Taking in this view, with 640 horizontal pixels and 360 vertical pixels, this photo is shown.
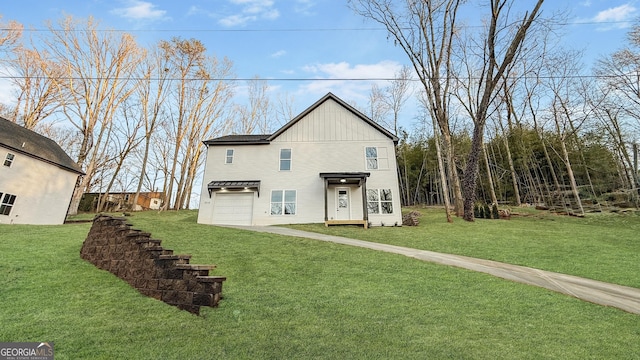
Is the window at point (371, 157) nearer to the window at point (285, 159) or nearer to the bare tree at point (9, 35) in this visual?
the window at point (285, 159)

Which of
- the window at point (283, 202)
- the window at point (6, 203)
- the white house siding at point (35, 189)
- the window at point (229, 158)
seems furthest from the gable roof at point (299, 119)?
the window at point (6, 203)

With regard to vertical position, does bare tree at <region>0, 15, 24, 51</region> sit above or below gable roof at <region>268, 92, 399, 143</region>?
above

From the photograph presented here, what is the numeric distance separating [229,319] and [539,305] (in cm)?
506

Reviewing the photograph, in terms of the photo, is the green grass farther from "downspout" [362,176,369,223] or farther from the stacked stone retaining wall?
"downspout" [362,176,369,223]

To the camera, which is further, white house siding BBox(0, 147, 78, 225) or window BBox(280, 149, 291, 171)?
window BBox(280, 149, 291, 171)

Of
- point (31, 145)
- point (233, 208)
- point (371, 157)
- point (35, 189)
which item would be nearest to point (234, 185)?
point (233, 208)

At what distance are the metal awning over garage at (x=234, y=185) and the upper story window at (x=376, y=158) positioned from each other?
6.47m

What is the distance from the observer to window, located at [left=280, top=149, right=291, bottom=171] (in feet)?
52.6

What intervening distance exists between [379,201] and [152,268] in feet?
40.3

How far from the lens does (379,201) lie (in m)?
15.3

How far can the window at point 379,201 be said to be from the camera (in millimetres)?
15203

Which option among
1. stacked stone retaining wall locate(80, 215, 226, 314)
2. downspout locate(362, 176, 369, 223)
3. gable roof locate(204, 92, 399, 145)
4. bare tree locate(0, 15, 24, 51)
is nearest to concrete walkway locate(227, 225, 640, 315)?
downspout locate(362, 176, 369, 223)

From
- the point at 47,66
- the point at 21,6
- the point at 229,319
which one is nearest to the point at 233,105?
the point at 47,66

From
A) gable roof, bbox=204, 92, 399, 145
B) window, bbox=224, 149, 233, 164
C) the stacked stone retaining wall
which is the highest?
gable roof, bbox=204, 92, 399, 145
